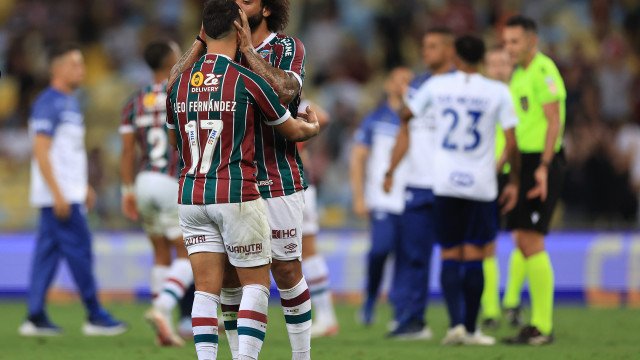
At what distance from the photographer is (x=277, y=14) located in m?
7.71

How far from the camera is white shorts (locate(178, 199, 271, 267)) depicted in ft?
22.7

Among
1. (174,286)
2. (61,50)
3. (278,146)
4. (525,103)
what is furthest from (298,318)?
(61,50)

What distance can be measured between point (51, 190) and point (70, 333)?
1.27 meters

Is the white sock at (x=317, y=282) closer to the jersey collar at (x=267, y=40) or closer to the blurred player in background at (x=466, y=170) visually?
the blurred player in background at (x=466, y=170)

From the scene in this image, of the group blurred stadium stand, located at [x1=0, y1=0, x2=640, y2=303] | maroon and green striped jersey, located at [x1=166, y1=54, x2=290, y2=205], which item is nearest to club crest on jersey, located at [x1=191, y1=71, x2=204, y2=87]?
maroon and green striped jersey, located at [x1=166, y1=54, x2=290, y2=205]

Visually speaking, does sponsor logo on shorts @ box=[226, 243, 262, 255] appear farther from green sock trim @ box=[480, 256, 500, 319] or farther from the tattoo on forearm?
green sock trim @ box=[480, 256, 500, 319]

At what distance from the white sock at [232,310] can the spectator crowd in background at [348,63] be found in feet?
27.3

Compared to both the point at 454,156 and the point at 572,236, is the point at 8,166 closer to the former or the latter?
the point at 572,236

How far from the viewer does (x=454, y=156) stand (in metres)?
9.95

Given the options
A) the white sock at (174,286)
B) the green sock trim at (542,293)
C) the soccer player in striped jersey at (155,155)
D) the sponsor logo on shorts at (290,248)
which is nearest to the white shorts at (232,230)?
the sponsor logo on shorts at (290,248)

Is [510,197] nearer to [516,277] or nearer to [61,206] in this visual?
[516,277]

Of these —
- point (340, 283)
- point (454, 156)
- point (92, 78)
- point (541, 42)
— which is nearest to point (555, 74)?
point (454, 156)

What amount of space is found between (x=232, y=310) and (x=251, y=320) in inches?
25.7

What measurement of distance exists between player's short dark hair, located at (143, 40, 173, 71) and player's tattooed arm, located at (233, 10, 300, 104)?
Result: 3444 millimetres
